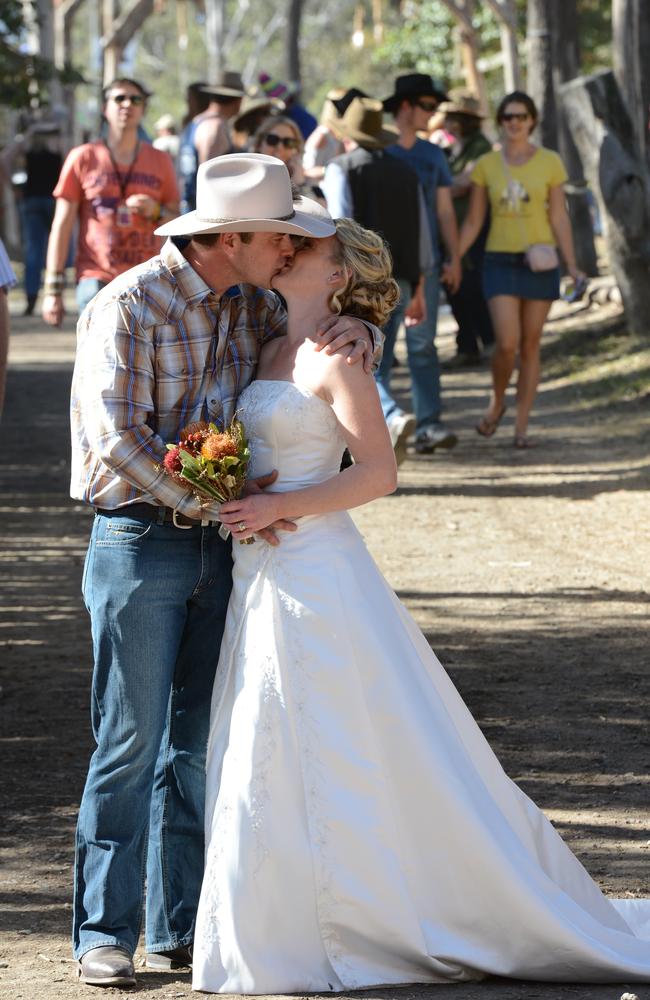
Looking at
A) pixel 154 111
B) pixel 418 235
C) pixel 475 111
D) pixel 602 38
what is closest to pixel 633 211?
pixel 475 111

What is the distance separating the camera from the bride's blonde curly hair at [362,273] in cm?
416

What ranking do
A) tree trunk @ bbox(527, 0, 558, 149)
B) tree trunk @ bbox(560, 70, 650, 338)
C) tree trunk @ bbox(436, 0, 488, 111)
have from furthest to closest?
1. tree trunk @ bbox(436, 0, 488, 111)
2. tree trunk @ bbox(527, 0, 558, 149)
3. tree trunk @ bbox(560, 70, 650, 338)

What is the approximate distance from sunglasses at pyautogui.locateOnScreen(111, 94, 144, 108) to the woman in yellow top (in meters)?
2.57

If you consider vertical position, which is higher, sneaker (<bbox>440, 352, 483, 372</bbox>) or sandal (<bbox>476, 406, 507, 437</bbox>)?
sandal (<bbox>476, 406, 507, 437</bbox>)

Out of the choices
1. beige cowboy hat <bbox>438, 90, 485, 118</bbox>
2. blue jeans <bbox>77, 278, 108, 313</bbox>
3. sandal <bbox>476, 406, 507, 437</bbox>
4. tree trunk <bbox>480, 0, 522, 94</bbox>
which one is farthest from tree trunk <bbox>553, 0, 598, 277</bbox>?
blue jeans <bbox>77, 278, 108, 313</bbox>

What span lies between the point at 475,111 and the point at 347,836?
463 inches

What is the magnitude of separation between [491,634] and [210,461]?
3.66 m

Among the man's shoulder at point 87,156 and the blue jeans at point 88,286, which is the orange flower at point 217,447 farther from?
the man's shoulder at point 87,156

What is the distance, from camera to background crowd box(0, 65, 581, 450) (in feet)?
30.0

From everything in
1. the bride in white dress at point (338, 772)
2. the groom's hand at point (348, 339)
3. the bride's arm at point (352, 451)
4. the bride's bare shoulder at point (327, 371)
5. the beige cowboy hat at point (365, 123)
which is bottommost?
the bride in white dress at point (338, 772)

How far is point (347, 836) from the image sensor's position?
4.00 m

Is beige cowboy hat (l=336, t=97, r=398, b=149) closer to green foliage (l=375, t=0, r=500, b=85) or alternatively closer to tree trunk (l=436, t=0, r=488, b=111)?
tree trunk (l=436, t=0, r=488, b=111)

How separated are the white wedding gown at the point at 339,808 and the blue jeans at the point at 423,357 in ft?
21.1

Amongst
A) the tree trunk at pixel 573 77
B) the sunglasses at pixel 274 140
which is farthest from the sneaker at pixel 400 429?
the tree trunk at pixel 573 77
